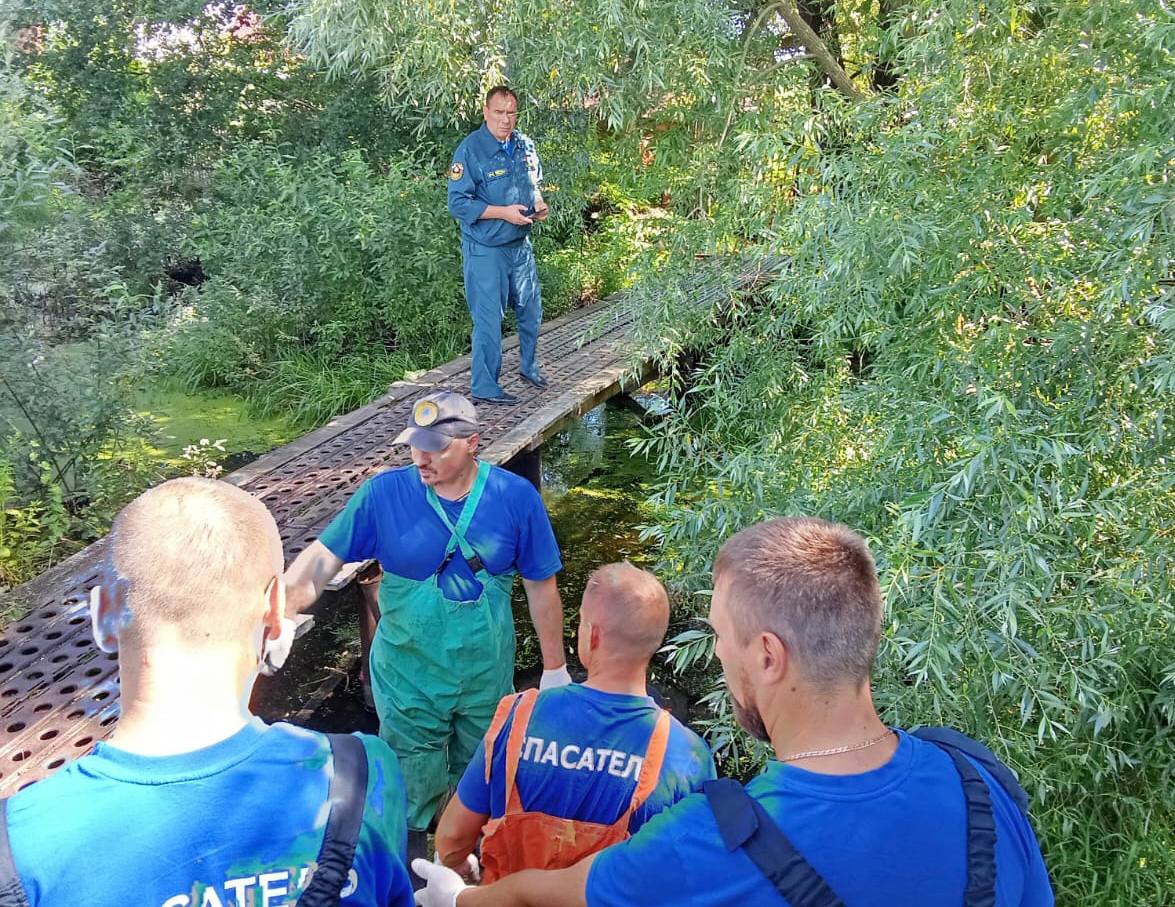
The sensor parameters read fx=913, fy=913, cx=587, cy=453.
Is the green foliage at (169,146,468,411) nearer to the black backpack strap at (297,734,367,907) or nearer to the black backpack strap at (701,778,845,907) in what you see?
the black backpack strap at (297,734,367,907)

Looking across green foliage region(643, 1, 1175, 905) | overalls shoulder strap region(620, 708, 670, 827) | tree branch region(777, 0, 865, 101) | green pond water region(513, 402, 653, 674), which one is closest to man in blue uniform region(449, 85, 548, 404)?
green pond water region(513, 402, 653, 674)

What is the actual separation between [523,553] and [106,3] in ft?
31.8

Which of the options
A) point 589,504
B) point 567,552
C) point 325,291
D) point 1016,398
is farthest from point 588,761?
point 325,291

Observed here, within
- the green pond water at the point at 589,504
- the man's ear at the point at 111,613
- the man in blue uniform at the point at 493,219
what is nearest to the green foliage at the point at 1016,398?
the man's ear at the point at 111,613

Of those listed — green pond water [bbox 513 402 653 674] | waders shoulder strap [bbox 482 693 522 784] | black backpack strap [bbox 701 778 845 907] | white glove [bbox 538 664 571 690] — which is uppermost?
black backpack strap [bbox 701 778 845 907]

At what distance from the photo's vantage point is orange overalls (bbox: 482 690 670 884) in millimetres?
1807

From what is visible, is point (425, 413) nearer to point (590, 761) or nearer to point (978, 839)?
point (590, 761)

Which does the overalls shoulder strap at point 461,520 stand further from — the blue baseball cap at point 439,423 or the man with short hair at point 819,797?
the man with short hair at point 819,797

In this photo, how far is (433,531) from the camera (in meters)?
2.64

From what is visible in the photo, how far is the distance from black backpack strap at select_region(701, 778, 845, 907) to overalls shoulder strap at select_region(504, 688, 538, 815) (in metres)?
0.75

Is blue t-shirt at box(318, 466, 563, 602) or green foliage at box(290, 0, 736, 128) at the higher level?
green foliage at box(290, 0, 736, 128)

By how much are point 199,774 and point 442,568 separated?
1.57 m

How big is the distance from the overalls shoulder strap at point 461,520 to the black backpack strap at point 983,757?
1.55 meters

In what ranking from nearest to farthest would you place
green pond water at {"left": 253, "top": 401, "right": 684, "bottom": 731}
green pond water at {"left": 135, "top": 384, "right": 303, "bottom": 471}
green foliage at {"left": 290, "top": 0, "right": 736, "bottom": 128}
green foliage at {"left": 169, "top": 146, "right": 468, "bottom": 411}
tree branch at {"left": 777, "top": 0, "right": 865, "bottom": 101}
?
green foliage at {"left": 290, "top": 0, "right": 736, "bottom": 128}
tree branch at {"left": 777, "top": 0, "right": 865, "bottom": 101}
green pond water at {"left": 253, "top": 401, "right": 684, "bottom": 731}
green pond water at {"left": 135, "top": 384, "right": 303, "bottom": 471}
green foliage at {"left": 169, "top": 146, "right": 468, "bottom": 411}
